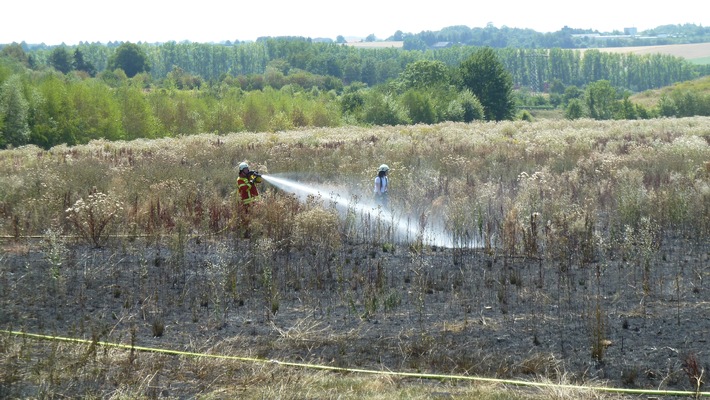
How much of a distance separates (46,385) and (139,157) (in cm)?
1899

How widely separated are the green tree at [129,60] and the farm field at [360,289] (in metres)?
150

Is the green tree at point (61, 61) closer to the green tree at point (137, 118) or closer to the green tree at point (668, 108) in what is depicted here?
the green tree at point (137, 118)

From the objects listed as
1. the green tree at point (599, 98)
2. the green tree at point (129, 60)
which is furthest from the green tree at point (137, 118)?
the green tree at point (129, 60)

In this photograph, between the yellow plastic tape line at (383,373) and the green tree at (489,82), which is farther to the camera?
the green tree at (489,82)

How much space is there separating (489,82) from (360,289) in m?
73.8

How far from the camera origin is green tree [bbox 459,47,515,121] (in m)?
81.2

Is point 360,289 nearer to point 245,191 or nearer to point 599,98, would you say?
point 245,191

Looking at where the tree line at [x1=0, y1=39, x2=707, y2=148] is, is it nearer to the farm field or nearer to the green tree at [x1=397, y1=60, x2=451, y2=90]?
the green tree at [x1=397, y1=60, x2=451, y2=90]

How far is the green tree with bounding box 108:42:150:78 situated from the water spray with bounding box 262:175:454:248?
149909 millimetres

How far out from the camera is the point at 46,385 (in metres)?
7.13

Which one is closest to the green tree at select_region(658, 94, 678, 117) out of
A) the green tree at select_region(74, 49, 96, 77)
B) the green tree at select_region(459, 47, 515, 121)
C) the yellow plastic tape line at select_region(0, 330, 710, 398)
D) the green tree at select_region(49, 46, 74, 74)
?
the green tree at select_region(459, 47, 515, 121)

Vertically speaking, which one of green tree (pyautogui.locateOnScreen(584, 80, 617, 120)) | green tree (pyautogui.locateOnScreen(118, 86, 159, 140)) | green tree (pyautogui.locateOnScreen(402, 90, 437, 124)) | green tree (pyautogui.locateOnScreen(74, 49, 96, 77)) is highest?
green tree (pyautogui.locateOnScreen(74, 49, 96, 77))

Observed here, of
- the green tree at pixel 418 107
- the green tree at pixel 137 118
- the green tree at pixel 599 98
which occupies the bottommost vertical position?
the green tree at pixel 599 98

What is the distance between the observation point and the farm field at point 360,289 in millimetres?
7551
